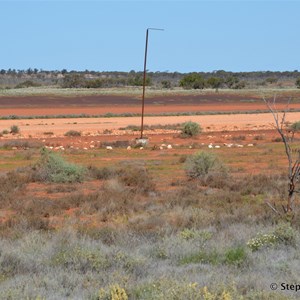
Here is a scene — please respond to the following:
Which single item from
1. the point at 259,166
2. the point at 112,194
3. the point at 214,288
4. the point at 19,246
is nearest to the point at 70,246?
the point at 19,246

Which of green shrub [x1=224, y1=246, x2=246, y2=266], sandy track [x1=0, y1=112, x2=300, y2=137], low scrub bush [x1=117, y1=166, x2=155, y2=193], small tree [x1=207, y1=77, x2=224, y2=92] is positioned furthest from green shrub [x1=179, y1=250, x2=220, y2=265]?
small tree [x1=207, y1=77, x2=224, y2=92]

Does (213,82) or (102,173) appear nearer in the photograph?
(102,173)

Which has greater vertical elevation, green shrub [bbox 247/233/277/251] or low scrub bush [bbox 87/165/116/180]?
green shrub [bbox 247/233/277/251]

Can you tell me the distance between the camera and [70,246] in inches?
398

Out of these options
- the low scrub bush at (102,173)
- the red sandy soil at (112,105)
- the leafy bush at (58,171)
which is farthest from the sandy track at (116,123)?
the leafy bush at (58,171)

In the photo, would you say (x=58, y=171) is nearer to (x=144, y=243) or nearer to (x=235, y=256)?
(x=144, y=243)

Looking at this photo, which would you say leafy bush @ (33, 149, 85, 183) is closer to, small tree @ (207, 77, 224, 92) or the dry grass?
the dry grass

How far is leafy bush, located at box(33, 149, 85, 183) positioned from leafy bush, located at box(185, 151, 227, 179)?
3646mm

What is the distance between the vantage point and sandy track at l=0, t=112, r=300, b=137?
1825 inches

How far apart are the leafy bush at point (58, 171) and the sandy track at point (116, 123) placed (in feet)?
68.2

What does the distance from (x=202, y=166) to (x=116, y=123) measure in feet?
104

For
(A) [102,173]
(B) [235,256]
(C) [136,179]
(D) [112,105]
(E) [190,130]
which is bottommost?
(D) [112,105]

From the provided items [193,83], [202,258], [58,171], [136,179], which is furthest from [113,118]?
[193,83]

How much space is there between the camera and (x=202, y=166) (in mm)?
21625
